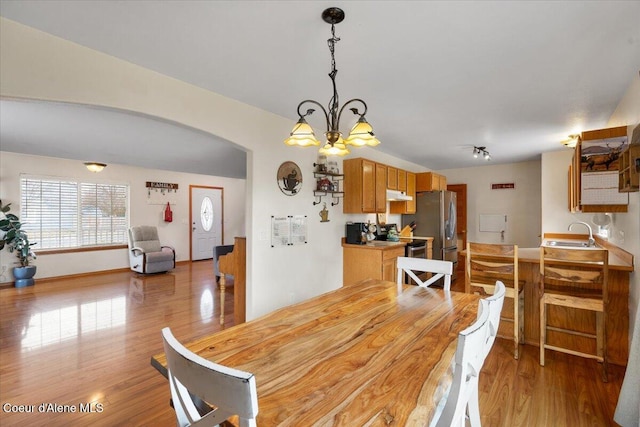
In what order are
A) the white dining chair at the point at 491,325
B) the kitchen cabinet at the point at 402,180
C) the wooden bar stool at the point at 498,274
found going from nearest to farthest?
the white dining chair at the point at 491,325, the wooden bar stool at the point at 498,274, the kitchen cabinet at the point at 402,180

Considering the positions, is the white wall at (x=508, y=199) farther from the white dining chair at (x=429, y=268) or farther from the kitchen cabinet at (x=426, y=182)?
the white dining chair at (x=429, y=268)

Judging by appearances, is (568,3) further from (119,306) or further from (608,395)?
(119,306)

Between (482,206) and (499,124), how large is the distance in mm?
3397

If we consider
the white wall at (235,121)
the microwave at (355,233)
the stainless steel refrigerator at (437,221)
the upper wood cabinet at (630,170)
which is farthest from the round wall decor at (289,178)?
the stainless steel refrigerator at (437,221)

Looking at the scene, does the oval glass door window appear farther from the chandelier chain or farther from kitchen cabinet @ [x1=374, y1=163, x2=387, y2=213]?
the chandelier chain

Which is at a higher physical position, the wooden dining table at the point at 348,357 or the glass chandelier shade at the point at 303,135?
the glass chandelier shade at the point at 303,135

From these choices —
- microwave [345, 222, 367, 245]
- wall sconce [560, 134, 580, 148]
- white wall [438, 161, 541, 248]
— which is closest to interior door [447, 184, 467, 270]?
white wall [438, 161, 541, 248]

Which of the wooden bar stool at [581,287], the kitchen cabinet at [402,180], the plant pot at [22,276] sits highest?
the kitchen cabinet at [402,180]

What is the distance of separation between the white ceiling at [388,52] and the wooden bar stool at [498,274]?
1391 millimetres

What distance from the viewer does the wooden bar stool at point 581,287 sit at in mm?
2268

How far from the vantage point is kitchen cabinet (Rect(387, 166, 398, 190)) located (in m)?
4.60

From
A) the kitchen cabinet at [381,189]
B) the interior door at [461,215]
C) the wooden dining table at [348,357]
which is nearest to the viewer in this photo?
the wooden dining table at [348,357]

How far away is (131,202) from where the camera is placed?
22.6ft

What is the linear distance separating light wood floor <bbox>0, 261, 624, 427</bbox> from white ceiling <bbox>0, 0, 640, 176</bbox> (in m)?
2.09
